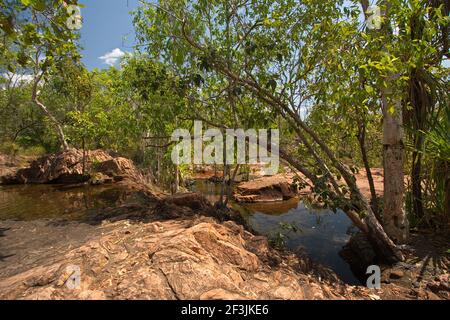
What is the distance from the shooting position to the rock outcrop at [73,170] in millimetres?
13430

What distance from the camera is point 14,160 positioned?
18.4 m

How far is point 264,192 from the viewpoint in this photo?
12.6 metres

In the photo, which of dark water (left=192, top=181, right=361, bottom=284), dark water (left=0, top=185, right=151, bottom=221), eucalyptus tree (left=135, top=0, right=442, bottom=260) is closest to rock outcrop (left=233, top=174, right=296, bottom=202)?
dark water (left=192, top=181, right=361, bottom=284)

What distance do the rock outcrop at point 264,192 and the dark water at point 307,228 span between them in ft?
1.30

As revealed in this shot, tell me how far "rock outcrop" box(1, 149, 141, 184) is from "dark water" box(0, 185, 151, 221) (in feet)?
3.27

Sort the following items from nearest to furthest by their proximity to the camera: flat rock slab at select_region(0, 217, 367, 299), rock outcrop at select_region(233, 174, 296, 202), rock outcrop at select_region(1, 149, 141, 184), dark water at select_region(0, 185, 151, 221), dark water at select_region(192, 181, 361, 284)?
flat rock slab at select_region(0, 217, 367, 299)
dark water at select_region(192, 181, 361, 284)
dark water at select_region(0, 185, 151, 221)
rock outcrop at select_region(233, 174, 296, 202)
rock outcrop at select_region(1, 149, 141, 184)

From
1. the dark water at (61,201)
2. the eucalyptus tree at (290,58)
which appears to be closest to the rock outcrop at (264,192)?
the dark water at (61,201)

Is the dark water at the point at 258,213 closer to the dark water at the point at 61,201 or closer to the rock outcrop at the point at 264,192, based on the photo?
the dark water at the point at 61,201

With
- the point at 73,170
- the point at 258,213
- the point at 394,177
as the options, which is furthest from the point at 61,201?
the point at 394,177

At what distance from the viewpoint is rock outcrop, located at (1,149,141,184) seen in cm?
1343

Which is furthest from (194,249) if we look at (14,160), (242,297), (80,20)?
(14,160)

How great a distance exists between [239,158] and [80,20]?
11.2ft

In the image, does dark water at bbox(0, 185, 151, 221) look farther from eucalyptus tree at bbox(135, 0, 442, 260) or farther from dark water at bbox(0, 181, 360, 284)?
eucalyptus tree at bbox(135, 0, 442, 260)

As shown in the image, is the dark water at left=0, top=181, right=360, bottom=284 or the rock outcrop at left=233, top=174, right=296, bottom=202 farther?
the rock outcrop at left=233, top=174, right=296, bottom=202
